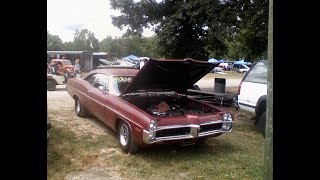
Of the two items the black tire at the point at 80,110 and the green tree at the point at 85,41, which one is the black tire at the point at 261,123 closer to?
the green tree at the point at 85,41

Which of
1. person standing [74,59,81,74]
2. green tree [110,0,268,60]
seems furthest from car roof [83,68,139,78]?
green tree [110,0,268,60]

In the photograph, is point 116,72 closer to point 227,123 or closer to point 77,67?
point 77,67

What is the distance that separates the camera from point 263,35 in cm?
507

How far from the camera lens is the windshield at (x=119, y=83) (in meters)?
4.15

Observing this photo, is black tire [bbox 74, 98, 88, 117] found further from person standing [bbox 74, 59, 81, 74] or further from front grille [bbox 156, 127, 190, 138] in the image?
front grille [bbox 156, 127, 190, 138]

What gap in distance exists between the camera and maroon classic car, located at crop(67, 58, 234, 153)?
11.1 ft

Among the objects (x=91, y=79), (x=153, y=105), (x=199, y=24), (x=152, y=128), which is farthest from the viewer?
(x=199, y=24)

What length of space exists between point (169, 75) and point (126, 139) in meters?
0.94

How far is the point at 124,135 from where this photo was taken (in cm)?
372

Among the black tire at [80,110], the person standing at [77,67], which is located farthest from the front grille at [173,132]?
the black tire at [80,110]

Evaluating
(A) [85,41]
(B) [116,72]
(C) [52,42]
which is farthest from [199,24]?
(C) [52,42]

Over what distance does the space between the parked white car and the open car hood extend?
0.92m

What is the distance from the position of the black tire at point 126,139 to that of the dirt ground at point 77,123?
0.11 meters
